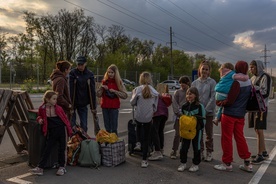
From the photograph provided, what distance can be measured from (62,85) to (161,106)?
6.41ft

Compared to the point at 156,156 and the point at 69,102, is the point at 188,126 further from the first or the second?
the point at 69,102

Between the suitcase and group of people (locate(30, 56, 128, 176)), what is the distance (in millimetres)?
181

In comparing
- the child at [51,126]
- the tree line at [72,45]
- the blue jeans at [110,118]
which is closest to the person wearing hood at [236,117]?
the blue jeans at [110,118]

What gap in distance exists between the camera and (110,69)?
22.0 ft

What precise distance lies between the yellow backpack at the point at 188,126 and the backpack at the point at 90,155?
1541mm

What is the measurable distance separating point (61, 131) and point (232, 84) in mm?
2968

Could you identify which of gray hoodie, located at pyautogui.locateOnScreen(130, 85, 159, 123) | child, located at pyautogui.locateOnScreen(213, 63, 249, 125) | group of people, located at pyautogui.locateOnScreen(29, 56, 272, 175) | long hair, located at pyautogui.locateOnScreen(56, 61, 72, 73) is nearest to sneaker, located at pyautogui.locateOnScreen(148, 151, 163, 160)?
group of people, located at pyautogui.locateOnScreen(29, 56, 272, 175)

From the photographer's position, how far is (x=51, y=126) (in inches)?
210

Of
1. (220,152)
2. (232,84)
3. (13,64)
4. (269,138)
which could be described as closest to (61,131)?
(232,84)

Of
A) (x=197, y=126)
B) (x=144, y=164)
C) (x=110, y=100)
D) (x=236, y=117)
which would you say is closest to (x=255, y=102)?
(x=236, y=117)

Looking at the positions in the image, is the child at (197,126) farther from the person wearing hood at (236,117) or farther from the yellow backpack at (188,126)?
the person wearing hood at (236,117)

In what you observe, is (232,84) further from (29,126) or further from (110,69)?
(29,126)

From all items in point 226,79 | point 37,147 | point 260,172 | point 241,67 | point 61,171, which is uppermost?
point 241,67

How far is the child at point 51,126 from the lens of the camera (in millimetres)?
5281
